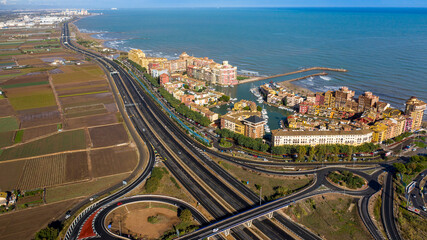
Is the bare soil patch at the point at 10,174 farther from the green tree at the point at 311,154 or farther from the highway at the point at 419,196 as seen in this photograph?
the highway at the point at 419,196

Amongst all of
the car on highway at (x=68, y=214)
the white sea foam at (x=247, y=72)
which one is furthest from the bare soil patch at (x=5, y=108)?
the white sea foam at (x=247, y=72)

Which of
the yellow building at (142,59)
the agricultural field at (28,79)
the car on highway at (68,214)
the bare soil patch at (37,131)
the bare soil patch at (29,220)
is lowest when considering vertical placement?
the bare soil patch at (29,220)

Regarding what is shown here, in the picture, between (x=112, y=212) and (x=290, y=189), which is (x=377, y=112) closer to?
(x=290, y=189)

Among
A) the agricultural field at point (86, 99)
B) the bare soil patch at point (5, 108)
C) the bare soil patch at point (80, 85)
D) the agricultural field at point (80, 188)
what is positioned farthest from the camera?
the bare soil patch at point (80, 85)

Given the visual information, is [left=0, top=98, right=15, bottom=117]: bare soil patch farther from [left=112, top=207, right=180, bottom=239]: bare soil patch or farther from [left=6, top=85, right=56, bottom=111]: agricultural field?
[left=112, top=207, right=180, bottom=239]: bare soil patch

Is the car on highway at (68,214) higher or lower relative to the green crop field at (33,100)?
lower

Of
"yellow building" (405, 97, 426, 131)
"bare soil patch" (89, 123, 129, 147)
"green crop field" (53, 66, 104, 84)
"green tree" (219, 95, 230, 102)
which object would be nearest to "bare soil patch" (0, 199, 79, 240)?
"bare soil patch" (89, 123, 129, 147)

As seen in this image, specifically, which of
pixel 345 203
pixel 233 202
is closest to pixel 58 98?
→ pixel 233 202
